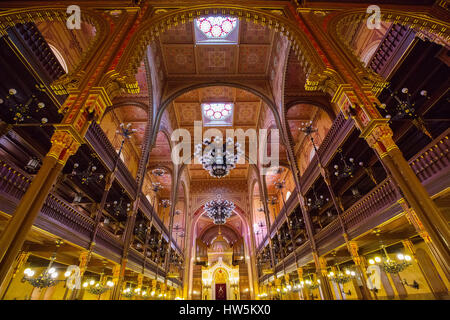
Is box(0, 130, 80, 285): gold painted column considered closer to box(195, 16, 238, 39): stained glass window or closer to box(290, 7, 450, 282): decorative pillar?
box(290, 7, 450, 282): decorative pillar

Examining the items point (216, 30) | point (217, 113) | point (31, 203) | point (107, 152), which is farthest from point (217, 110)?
point (31, 203)

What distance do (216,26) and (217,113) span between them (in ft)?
22.1

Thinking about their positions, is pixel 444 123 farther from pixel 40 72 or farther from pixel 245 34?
pixel 40 72

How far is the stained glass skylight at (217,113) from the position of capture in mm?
18062

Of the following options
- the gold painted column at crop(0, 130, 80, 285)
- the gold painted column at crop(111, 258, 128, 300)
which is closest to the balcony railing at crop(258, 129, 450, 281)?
the gold painted column at crop(0, 130, 80, 285)

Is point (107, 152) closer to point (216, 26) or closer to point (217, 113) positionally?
point (216, 26)

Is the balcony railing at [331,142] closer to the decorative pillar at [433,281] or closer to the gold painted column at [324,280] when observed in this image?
the gold painted column at [324,280]

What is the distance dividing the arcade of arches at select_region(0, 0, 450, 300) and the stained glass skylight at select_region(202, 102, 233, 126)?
0.41 ft

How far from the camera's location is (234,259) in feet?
98.4

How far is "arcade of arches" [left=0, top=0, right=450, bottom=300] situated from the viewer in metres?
5.01

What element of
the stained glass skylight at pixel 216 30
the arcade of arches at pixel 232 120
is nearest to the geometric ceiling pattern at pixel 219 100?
the arcade of arches at pixel 232 120

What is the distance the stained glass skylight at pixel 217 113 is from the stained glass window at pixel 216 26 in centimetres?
524
